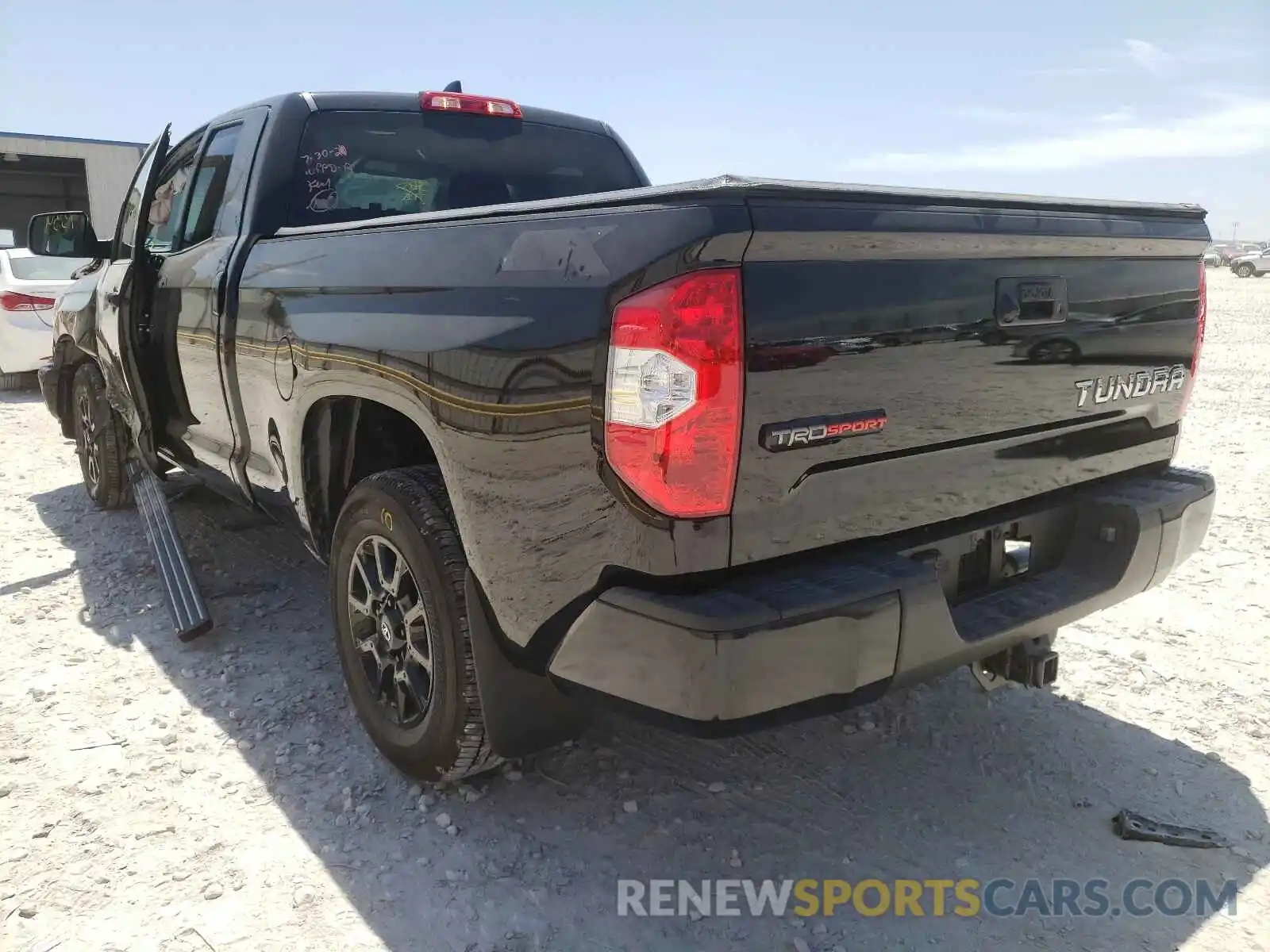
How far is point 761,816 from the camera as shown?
8.45 ft

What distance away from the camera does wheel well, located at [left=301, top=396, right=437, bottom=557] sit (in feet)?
9.02

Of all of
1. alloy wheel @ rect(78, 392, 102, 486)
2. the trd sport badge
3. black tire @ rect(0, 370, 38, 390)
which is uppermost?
the trd sport badge

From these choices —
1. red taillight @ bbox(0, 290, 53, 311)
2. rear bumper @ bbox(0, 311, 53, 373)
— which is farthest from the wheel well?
rear bumper @ bbox(0, 311, 53, 373)

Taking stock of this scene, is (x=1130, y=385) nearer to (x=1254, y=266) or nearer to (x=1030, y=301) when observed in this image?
(x=1030, y=301)

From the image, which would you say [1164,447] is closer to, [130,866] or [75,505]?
[130,866]

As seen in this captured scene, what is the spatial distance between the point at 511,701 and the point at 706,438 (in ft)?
3.05

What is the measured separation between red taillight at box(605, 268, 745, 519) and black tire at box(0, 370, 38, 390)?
10.6m

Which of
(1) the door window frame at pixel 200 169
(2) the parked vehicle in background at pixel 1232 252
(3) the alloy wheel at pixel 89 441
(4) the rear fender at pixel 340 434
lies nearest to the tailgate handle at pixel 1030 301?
(4) the rear fender at pixel 340 434

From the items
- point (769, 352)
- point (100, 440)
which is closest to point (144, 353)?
point (100, 440)

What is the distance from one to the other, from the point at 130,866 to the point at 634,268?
1984mm

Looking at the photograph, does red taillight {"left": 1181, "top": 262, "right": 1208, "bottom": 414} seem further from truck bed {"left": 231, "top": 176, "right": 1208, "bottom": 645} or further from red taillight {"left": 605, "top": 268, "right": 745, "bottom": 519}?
red taillight {"left": 605, "top": 268, "right": 745, "bottom": 519}
